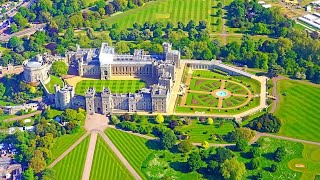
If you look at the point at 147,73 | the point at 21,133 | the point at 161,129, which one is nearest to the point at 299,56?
the point at 147,73

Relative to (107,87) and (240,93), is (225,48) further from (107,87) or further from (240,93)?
(107,87)

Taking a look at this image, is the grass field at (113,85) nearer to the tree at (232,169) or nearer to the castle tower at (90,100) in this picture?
the castle tower at (90,100)

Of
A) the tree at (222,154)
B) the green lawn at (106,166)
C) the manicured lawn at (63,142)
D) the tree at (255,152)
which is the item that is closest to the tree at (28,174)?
the manicured lawn at (63,142)

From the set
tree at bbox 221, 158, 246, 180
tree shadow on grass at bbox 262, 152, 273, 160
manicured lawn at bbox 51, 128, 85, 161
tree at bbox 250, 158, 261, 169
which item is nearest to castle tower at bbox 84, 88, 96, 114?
manicured lawn at bbox 51, 128, 85, 161

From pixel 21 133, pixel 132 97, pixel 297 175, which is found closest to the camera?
pixel 297 175

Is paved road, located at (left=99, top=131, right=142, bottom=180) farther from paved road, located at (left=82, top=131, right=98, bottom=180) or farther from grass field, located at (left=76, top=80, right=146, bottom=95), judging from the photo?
grass field, located at (left=76, top=80, right=146, bottom=95)

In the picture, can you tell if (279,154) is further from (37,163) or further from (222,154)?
(37,163)
